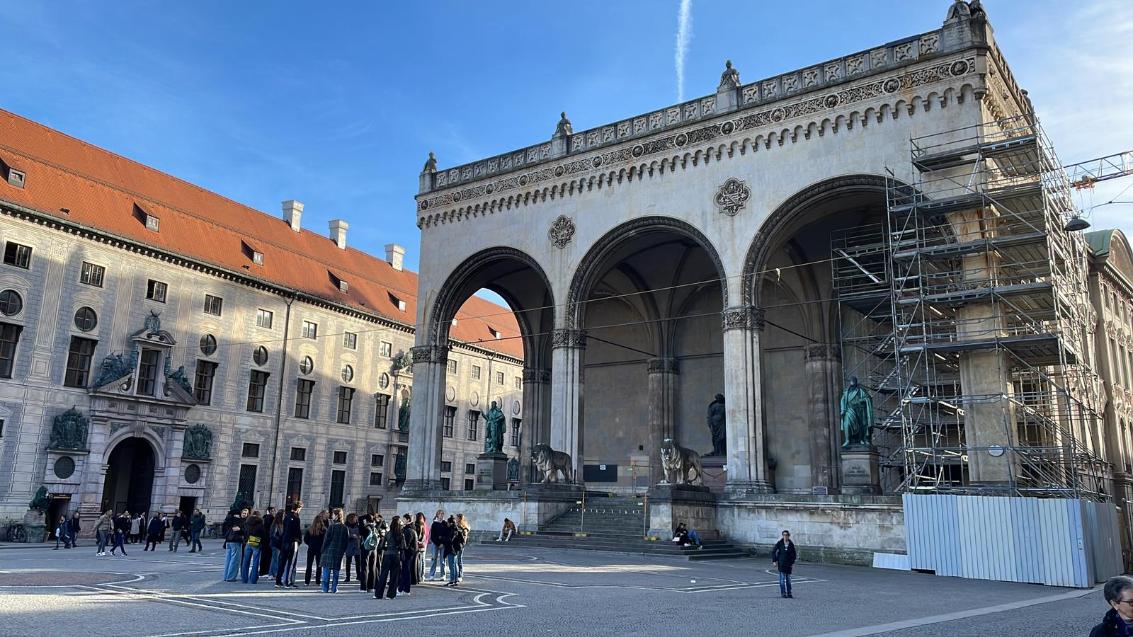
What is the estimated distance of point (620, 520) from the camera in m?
27.7

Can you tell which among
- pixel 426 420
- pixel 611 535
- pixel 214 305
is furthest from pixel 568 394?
pixel 214 305

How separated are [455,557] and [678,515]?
1136cm

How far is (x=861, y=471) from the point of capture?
24.5 metres

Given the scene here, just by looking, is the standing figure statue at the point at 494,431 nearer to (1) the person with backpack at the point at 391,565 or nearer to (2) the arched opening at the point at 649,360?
(2) the arched opening at the point at 649,360

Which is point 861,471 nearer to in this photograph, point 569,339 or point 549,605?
point 569,339

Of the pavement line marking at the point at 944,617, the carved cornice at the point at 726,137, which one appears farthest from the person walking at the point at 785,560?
the carved cornice at the point at 726,137

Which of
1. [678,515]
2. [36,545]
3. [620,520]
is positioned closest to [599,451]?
[620,520]

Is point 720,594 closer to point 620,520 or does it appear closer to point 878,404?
point 620,520

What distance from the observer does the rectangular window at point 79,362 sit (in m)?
34.5

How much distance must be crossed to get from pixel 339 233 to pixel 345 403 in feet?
42.8

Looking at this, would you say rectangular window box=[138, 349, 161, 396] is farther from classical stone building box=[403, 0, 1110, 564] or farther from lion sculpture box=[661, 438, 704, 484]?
lion sculpture box=[661, 438, 704, 484]

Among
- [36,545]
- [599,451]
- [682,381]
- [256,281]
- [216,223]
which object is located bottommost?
[36,545]

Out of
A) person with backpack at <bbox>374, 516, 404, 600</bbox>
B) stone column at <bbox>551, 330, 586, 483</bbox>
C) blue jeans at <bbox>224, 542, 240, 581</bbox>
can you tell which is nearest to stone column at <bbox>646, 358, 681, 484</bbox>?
stone column at <bbox>551, 330, 586, 483</bbox>

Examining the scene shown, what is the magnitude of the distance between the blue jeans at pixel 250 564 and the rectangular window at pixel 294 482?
1185 inches
